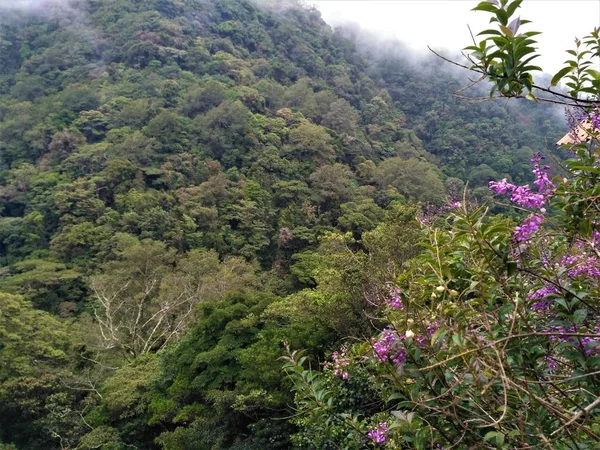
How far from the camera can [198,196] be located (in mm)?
18547

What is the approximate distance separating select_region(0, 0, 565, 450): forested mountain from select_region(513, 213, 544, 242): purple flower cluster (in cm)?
46

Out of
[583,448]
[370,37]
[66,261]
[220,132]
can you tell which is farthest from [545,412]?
[370,37]

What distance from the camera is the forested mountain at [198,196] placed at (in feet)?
22.9

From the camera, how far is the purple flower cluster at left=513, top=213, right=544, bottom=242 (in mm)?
1299

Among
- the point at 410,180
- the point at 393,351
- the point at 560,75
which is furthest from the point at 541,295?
the point at 410,180

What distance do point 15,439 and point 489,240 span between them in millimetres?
11232

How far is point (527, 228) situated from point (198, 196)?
18.0m

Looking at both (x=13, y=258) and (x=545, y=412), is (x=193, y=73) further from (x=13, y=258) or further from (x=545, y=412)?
(x=545, y=412)

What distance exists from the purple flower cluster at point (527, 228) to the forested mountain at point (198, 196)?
464 millimetres

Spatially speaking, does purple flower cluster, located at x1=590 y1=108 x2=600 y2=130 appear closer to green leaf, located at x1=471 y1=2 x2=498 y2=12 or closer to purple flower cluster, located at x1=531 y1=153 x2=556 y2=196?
purple flower cluster, located at x1=531 y1=153 x2=556 y2=196

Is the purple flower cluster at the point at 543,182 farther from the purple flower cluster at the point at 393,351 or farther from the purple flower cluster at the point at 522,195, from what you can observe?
the purple flower cluster at the point at 393,351

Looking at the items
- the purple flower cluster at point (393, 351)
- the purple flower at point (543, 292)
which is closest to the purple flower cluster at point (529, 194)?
the purple flower at point (543, 292)

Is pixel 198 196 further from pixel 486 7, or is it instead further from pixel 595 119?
pixel 486 7

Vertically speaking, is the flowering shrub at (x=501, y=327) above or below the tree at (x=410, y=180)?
above
